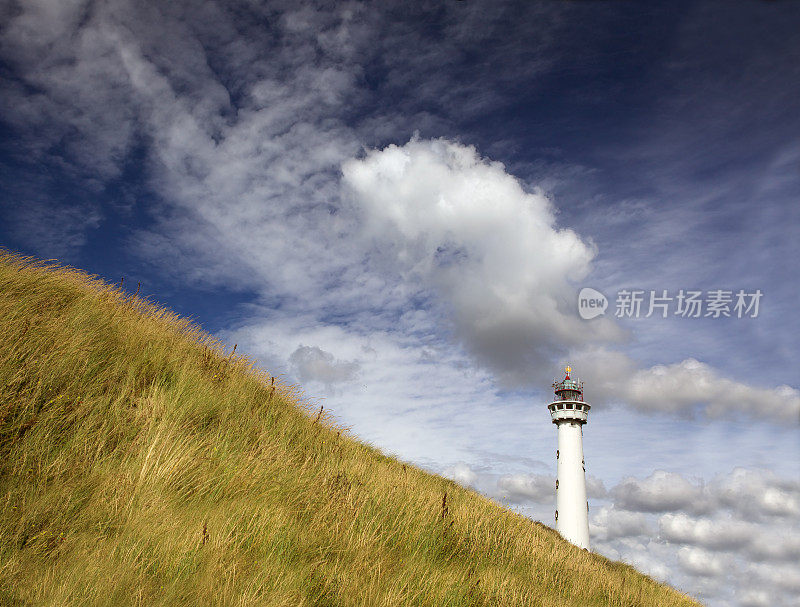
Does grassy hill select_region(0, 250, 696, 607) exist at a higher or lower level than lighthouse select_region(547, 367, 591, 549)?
lower

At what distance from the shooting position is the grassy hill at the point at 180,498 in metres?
2.99

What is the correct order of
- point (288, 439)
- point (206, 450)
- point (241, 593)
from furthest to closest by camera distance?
point (288, 439) → point (206, 450) → point (241, 593)

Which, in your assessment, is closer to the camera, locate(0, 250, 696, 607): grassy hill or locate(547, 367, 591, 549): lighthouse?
locate(0, 250, 696, 607): grassy hill

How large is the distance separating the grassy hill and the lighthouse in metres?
24.2

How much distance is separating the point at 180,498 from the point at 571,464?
→ 30.1m

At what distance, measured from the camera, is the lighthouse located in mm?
28344

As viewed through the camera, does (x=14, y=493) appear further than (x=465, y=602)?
No

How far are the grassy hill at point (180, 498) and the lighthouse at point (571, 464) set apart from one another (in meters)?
24.2

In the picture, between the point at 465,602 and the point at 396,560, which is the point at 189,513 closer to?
the point at 396,560

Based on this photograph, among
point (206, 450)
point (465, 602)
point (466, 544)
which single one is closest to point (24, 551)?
point (206, 450)

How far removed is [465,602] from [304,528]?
1.50m

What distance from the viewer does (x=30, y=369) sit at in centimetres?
425

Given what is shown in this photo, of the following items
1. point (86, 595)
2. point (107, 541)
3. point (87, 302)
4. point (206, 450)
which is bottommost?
point (86, 595)

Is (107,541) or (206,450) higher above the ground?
(206,450)
